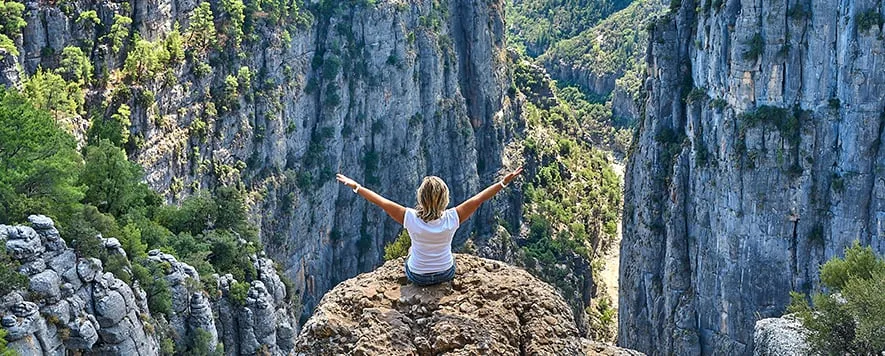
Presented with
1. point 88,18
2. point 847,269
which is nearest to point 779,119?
point 847,269

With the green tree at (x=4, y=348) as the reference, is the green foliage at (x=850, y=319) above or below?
below

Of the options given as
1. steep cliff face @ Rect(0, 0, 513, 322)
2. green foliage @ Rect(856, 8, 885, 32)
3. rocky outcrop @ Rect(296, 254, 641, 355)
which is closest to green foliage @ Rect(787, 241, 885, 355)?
rocky outcrop @ Rect(296, 254, 641, 355)

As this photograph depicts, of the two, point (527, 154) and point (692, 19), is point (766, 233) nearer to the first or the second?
point (692, 19)

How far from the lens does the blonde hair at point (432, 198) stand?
17562 mm

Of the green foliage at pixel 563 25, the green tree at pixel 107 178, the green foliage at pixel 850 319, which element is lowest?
the green foliage at pixel 850 319

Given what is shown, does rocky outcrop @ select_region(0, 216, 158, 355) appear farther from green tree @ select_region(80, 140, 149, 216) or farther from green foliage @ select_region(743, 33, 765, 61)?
green foliage @ select_region(743, 33, 765, 61)

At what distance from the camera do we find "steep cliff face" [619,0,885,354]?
204 feet

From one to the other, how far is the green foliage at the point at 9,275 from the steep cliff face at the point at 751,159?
158 ft

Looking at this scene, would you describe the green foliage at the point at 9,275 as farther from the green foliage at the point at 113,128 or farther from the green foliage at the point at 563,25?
the green foliage at the point at 563,25

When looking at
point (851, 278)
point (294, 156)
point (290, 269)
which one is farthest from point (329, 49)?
point (851, 278)

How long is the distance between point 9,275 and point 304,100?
54.6 meters

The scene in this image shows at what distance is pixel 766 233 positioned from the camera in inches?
2650

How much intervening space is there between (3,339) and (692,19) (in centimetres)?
6150

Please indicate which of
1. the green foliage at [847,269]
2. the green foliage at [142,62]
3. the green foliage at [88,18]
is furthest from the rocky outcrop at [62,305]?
the green foliage at [847,269]
